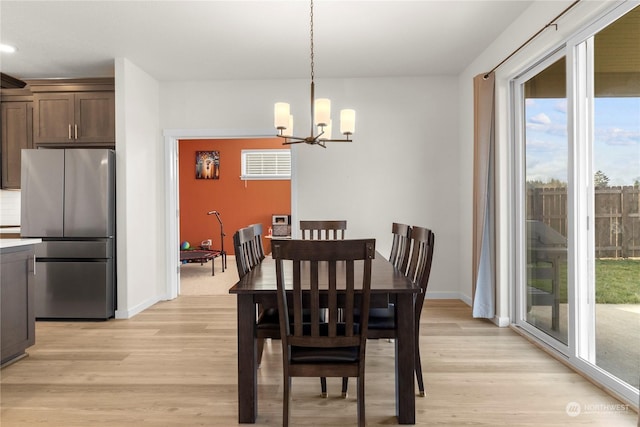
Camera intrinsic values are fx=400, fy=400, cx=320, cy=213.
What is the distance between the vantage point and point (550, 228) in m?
3.05

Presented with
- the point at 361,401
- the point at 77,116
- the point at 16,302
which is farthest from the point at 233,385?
the point at 77,116

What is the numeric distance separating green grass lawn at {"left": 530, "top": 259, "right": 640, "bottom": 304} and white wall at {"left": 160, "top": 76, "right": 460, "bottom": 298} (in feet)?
7.34

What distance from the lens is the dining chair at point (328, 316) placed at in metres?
1.74

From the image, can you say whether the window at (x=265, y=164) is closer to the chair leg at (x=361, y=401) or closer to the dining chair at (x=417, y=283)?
the dining chair at (x=417, y=283)

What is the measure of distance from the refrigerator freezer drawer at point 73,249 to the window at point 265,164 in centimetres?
419

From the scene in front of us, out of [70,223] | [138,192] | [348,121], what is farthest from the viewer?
[138,192]

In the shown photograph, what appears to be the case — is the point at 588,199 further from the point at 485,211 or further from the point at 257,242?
the point at 257,242

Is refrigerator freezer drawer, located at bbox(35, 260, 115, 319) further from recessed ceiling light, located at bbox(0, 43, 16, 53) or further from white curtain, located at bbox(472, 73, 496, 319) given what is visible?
white curtain, located at bbox(472, 73, 496, 319)

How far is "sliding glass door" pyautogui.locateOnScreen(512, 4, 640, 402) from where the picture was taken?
2.27m

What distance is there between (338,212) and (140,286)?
7.78 feet

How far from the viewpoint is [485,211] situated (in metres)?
3.72

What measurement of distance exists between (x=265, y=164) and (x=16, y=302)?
5474mm

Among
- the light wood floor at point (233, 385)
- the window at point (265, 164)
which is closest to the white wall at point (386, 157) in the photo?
the light wood floor at point (233, 385)

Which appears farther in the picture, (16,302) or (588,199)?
(16,302)
